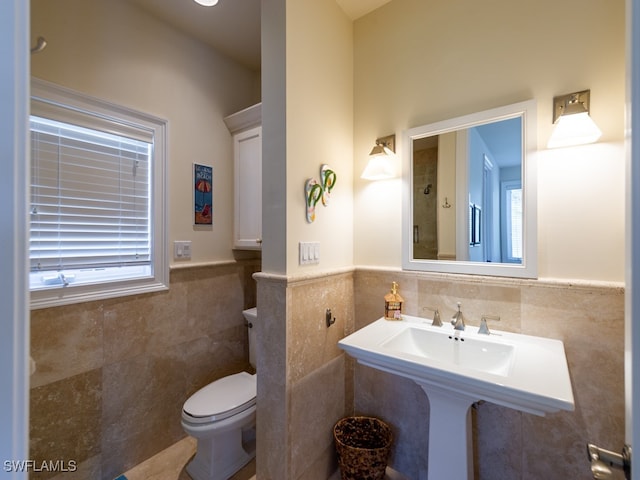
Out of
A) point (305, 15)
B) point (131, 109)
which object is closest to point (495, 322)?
point (305, 15)

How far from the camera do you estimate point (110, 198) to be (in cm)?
157

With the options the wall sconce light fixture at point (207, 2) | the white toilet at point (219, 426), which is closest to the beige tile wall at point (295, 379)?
the white toilet at point (219, 426)

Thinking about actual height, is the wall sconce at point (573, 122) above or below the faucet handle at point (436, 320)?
above

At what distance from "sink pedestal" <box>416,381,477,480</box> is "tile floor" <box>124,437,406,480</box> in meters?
0.55

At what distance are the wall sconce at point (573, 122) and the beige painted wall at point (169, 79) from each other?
1988 mm

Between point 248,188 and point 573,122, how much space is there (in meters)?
1.83

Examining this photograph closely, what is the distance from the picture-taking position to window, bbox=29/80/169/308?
1337 mm

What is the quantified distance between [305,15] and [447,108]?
0.86 m

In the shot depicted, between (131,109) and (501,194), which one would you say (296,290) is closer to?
(501,194)

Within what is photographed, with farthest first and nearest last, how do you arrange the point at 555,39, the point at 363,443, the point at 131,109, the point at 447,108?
the point at 131,109, the point at 363,443, the point at 447,108, the point at 555,39

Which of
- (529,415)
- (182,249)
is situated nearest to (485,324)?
(529,415)

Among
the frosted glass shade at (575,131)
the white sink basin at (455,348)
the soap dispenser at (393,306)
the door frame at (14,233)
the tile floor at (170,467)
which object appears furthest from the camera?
the tile floor at (170,467)

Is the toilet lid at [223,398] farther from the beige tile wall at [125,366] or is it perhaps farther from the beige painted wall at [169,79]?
the beige painted wall at [169,79]

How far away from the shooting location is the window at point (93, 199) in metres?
1.34
